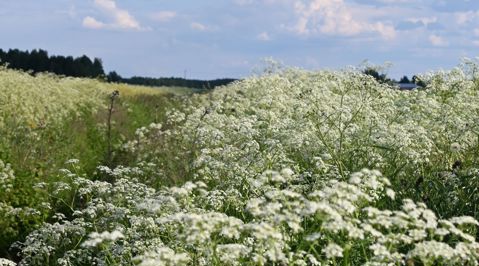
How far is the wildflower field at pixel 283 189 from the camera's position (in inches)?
203

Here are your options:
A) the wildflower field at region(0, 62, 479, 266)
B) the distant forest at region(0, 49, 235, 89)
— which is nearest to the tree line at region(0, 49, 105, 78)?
the distant forest at region(0, 49, 235, 89)

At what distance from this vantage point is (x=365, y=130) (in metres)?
10.8

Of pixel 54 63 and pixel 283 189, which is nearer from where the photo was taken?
pixel 283 189

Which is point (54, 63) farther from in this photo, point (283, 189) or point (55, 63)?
point (283, 189)

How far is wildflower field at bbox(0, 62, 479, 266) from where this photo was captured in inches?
203

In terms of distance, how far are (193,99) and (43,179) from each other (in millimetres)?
13475

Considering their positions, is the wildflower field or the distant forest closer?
the wildflower field

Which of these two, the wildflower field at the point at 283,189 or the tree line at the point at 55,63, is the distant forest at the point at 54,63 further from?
the wildflower field at the point at 283,189

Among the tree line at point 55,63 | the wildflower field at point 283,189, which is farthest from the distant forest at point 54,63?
the wildflower field at point 283,189

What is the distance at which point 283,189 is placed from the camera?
8102mm

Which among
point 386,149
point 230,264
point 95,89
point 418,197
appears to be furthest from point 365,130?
point 95,89

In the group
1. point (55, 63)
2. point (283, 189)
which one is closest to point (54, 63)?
point (55, 63)

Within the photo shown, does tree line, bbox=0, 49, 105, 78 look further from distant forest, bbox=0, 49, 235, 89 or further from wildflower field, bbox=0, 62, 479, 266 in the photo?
wildflower field, bbox=0, 62, 479, 266

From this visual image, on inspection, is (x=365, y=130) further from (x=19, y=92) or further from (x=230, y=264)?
(x=19, y=92)
